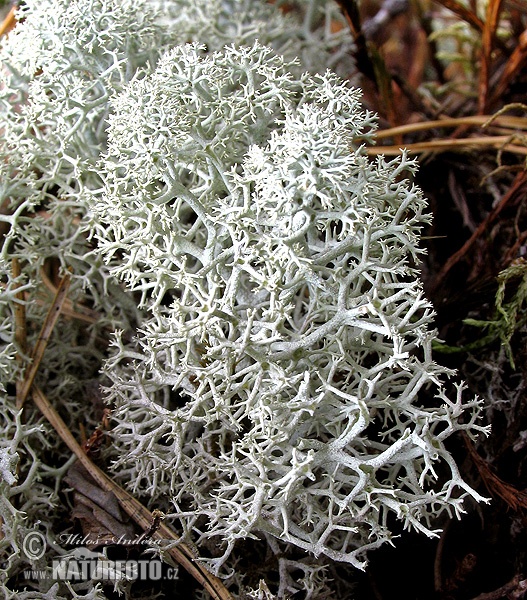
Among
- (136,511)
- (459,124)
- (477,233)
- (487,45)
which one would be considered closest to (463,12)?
(487,45)

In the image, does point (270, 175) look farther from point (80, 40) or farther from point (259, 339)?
point (80, 40)

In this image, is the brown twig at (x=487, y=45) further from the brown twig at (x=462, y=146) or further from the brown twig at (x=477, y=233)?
the brown twig at (x=477, y=233)

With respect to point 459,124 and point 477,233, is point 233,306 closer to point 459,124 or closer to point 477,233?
point 477,233

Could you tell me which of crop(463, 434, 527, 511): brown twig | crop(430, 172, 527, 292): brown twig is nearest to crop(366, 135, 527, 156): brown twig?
crop(430, 172, 527, 292): brown twig

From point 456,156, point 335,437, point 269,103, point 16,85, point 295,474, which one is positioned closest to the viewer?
point 295,474

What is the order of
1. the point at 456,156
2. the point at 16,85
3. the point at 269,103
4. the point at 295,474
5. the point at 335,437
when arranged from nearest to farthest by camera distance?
the point at 295,474 → the point at 335,437 → the point at 269,103 → the point at 16,85 → the point at 456,156

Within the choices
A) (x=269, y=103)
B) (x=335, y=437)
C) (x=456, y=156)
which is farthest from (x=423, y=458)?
(x=456, y=156)
